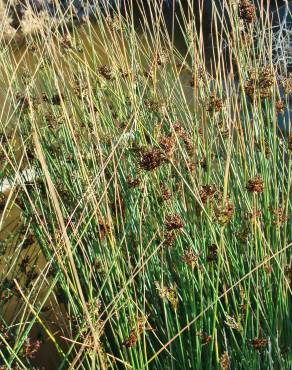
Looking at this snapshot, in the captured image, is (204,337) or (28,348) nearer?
(28,348)

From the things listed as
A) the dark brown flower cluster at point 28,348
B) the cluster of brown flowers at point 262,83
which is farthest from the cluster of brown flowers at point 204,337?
the cluster of brown flowers at point 262,83

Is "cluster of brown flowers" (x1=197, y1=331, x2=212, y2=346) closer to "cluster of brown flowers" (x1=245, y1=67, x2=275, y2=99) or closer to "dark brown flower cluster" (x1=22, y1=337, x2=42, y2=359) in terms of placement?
"dark brown flower cluster" (x1=22, y1=337, x2=42, y2=359)

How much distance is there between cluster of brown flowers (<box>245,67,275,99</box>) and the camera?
5.26 ft

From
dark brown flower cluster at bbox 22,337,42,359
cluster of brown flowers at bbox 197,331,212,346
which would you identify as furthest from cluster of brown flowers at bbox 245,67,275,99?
dark brown flower cluster at bbox 22,337,42,359

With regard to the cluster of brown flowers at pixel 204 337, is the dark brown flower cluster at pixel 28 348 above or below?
above

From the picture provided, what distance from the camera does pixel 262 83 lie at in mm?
1624

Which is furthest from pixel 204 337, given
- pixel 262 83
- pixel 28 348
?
pixel 262 83

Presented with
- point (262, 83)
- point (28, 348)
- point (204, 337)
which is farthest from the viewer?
point (262, 83)

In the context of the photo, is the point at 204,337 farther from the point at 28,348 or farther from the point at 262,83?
the point at 262,83

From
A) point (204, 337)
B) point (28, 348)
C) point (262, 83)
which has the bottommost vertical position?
point (204, 337)

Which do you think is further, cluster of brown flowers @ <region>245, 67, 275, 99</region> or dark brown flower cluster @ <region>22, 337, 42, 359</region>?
cluster of brown flowers @ <region>245, 67, 275, 99</region>

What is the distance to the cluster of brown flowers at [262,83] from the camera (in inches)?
63.1

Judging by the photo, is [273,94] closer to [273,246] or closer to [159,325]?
[273,246]

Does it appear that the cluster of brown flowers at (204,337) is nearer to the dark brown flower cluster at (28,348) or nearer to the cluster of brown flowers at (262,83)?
the dark brown flower cluster at (28,348)
